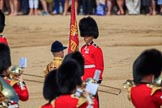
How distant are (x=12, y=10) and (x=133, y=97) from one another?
12.3m

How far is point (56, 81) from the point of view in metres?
7.22

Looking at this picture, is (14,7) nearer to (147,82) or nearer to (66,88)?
(147,82)

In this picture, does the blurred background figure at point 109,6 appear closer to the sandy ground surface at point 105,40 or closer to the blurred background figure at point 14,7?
the sandy ground surface at point 105,40

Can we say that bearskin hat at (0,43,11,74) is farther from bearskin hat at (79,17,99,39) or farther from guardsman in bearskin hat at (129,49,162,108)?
bearskin hat at (79,17,99,39)

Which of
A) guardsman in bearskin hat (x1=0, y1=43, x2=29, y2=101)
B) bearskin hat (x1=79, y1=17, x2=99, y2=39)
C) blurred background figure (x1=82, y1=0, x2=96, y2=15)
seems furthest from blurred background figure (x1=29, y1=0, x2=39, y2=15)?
guardsman in bearskin hat (x1=0, y1=43, x2=29, y2=101)

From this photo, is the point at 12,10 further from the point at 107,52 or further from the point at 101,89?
the point at 101,89

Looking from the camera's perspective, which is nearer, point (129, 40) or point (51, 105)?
point (51, 105)

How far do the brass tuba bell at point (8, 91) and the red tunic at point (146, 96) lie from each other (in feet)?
4.02

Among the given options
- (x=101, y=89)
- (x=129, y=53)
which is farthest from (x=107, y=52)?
(x=101, y=89)

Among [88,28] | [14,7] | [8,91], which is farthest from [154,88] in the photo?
[14,7]

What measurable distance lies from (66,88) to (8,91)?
72 centimetres

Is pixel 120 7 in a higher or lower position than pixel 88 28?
lower

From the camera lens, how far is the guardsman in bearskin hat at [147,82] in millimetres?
7352

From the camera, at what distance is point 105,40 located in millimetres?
16844
